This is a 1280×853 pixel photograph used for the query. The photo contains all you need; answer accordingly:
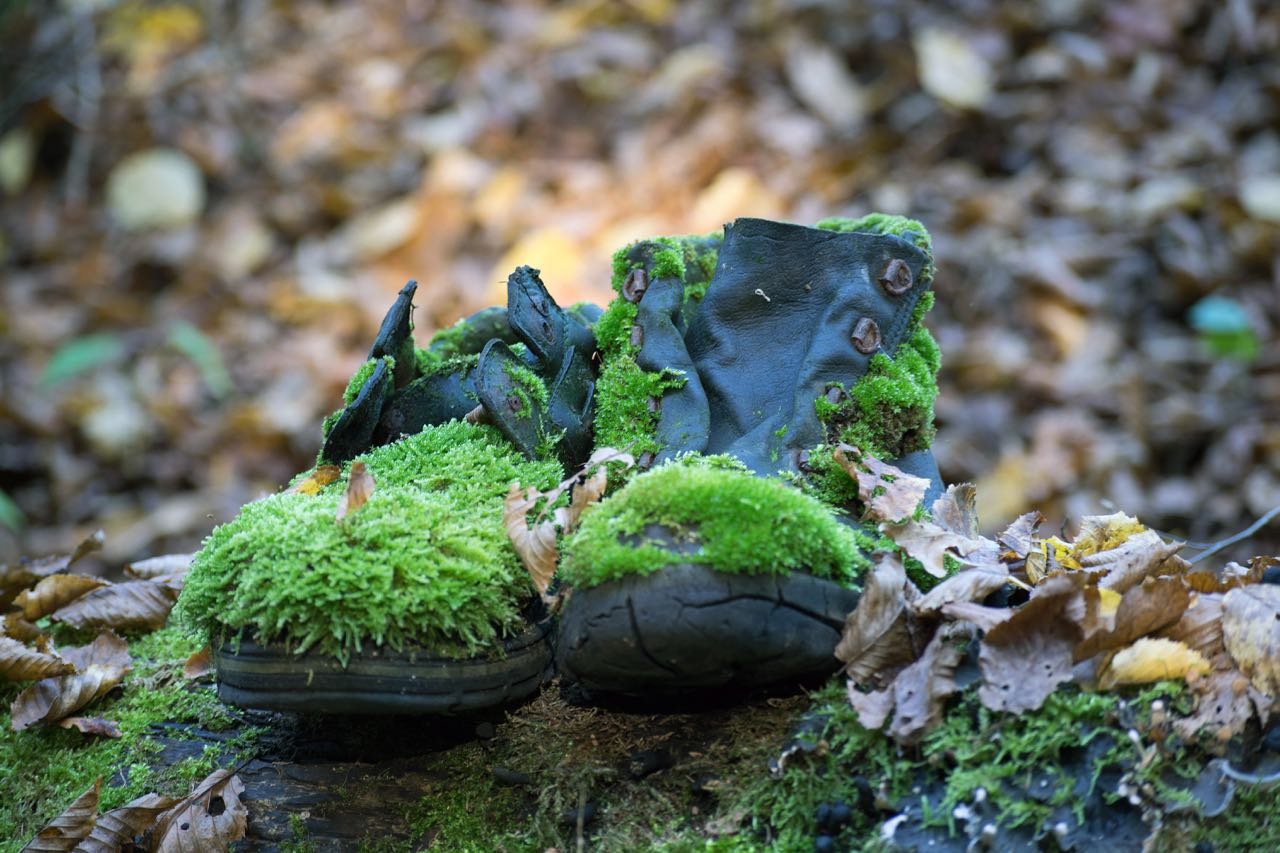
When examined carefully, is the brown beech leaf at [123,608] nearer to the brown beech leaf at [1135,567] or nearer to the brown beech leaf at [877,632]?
the brown beech leaf at [877,632]

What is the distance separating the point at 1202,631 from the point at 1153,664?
11 centimetres

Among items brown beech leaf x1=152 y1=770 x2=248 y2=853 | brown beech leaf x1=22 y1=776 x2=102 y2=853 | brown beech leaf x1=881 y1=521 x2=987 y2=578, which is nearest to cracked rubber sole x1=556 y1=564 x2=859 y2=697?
brown beech leaf x1=881 y1=521 x2=987 y2=578

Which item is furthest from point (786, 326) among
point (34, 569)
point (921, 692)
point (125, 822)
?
point (34, 569)

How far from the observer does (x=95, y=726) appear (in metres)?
2.26

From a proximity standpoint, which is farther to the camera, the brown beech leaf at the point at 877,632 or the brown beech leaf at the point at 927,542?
the brown beech leaf at the point at 927,542

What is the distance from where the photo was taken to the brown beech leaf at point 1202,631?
1.68 metres

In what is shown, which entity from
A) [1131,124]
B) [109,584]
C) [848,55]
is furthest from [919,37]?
[109,584]

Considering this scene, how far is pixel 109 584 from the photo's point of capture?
2.84m

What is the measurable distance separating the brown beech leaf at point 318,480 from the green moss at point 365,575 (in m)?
0.19

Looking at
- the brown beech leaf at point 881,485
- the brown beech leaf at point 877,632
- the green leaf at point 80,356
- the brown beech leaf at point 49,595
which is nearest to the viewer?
the brown beech leaf at point 877,632

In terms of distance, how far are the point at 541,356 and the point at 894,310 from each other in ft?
2.39

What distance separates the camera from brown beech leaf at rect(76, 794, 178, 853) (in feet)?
6.29

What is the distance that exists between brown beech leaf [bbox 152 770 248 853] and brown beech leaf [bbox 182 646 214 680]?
0.51 m

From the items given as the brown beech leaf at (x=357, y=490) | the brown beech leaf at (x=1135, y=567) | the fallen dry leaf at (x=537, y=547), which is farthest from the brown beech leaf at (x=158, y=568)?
the brown beech leaf at (x=1135, y=567)
